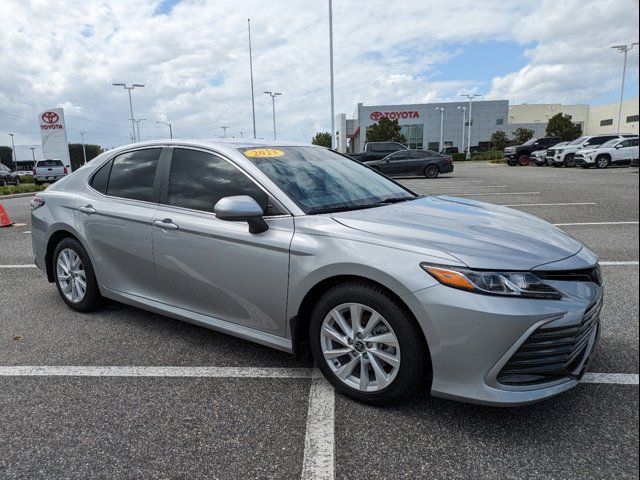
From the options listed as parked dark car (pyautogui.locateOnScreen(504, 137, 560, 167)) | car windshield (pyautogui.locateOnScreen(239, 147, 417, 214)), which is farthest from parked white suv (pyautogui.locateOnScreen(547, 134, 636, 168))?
car windshield (pyautogui.locateOnScreen(239, 147, 417, 214))

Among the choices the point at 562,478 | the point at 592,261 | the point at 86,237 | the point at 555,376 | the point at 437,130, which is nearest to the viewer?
the point at 562,478

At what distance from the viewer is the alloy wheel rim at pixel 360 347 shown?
2615 mm

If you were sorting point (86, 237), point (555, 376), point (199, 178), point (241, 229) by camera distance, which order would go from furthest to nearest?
point (86, 237)
point (199, 178)
point (241, 229)
point (555, 376)

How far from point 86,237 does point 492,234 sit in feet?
10.6

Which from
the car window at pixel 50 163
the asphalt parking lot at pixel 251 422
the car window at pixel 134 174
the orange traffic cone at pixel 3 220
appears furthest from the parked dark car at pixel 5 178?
the asphalt parking lot at pixel 251 422

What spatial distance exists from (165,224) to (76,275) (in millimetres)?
1423

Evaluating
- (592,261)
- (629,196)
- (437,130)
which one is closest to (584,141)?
(592,261)

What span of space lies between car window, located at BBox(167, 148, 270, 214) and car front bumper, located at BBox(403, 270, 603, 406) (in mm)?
1300

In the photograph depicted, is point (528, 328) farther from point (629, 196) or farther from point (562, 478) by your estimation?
point (629, 196)

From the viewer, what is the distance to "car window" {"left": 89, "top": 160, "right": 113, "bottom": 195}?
415 centimetres

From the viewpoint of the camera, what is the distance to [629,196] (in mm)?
849

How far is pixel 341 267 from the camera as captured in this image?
2.66m

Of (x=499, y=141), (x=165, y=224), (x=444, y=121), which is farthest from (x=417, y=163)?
(x=444, y=121)

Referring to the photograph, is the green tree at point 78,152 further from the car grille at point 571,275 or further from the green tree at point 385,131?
the car grille at point 571,275
